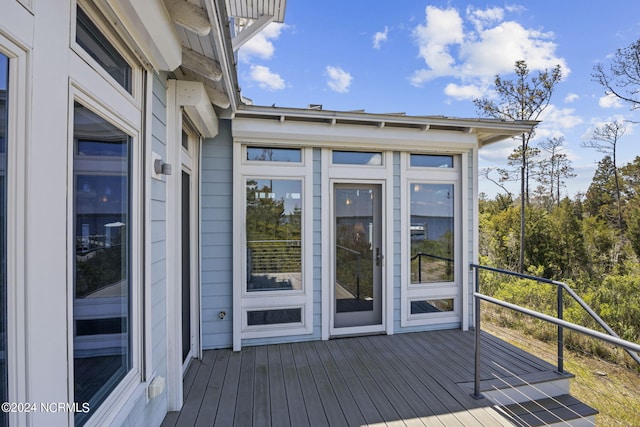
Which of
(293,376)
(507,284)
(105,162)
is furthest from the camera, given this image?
(507,284)

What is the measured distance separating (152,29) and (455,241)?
3.88 metres

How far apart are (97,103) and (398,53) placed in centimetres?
902

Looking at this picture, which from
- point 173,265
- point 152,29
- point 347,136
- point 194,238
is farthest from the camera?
point 347,136

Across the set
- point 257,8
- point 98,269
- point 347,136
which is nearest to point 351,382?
point 98,269

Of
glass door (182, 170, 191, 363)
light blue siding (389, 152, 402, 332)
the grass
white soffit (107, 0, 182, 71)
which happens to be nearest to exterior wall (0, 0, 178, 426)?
white soffit (107, 0, 182, 71)

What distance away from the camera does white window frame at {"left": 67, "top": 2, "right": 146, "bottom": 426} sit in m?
1.11

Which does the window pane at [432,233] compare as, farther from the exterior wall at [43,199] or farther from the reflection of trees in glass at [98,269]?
the exterior wall at [43,199]

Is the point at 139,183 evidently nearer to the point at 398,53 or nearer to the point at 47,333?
the point at 47,333

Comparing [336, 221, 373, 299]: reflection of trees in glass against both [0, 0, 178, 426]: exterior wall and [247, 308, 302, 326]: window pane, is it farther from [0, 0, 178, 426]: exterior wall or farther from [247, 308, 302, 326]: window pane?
[0, 0, 178, 426]: exterior wall

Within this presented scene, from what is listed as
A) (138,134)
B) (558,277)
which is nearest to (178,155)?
(138,134)

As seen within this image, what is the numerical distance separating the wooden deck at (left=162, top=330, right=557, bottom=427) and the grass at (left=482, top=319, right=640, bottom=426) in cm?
62

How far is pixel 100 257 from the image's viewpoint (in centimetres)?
137

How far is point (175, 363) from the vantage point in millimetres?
2256

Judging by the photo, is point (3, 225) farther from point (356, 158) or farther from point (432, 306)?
point (432, 306)
